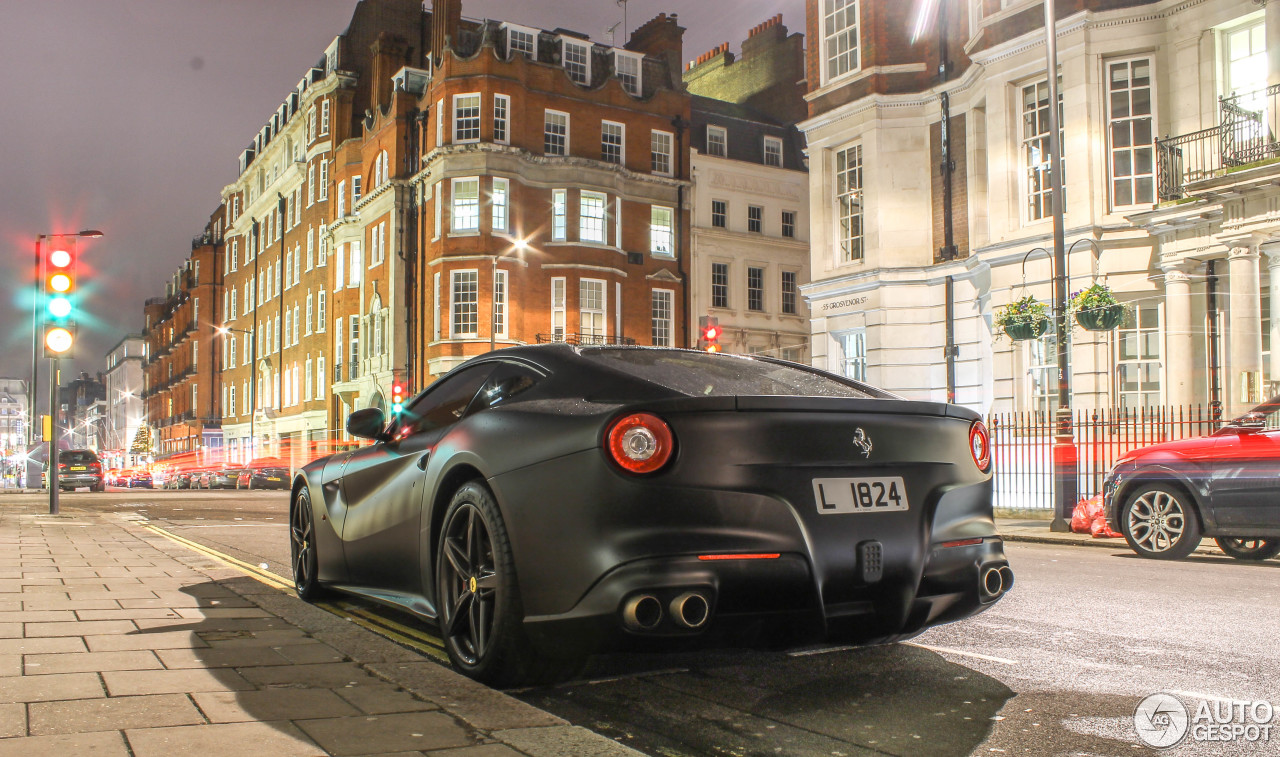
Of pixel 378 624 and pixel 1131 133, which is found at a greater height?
pixel 1131 133

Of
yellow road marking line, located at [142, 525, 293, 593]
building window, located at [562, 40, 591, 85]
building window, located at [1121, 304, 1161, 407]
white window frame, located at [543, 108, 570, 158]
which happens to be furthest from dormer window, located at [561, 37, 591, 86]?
yellow road marking line, located at [142, 525, 293, 593]

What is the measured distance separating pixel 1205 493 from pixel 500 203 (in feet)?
102

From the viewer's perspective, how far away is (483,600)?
3.87 metres

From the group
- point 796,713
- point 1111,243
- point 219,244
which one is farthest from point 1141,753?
point 219,244

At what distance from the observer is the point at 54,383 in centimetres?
1564

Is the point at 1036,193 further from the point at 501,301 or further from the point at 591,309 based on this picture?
the point at 501,301

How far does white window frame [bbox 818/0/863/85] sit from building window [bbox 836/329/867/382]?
649 cm

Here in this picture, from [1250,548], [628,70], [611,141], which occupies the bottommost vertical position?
[1250,548]

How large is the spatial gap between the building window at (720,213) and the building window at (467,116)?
11032mm

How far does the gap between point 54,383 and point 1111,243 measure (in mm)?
18567

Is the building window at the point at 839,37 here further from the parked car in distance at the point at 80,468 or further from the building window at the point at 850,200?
the parked car in distance at the point at 80,468

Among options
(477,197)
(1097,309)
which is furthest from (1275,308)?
(477,197)

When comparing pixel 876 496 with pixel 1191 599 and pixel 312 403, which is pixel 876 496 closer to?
pixel 1191 599

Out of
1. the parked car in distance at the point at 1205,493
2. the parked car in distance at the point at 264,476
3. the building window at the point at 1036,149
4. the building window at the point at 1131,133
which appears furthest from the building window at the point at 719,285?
the parked car in distance at the point at 1205,493
